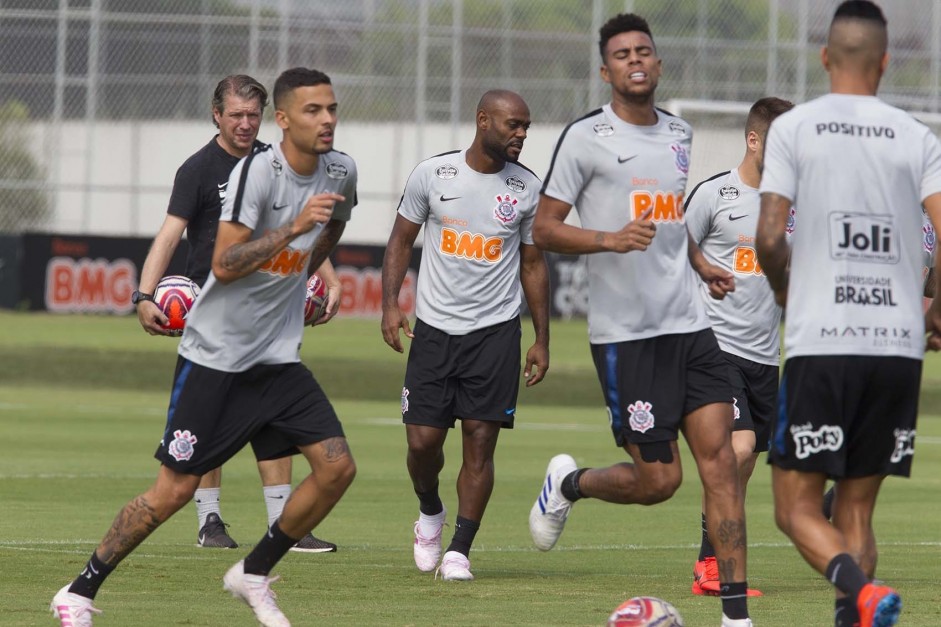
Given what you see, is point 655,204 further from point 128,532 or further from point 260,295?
point 128,532

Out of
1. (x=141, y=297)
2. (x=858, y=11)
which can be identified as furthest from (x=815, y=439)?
(x=141, y=297)

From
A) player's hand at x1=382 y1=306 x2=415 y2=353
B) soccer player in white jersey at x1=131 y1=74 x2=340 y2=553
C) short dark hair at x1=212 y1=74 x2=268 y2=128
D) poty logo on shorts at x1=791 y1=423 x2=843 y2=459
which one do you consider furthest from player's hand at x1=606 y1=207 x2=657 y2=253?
short dark hair at x1=212 y1=74 x2=268 y2=128

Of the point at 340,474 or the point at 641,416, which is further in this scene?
the point at 641,416

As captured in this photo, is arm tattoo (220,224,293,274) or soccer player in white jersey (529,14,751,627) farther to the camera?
soccer player in white jersey (529,14,751,627)

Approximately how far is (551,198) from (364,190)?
1192 inches

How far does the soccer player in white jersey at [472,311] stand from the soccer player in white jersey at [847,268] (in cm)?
351

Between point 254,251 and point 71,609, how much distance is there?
1685 millimetres

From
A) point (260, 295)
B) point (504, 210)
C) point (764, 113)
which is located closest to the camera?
point (260, 295)

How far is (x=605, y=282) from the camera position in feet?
27.5

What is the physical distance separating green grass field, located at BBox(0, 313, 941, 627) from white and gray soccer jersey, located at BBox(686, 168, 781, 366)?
1.35 metres

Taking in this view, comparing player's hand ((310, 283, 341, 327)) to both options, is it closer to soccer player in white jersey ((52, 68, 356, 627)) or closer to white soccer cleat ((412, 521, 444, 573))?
white soccer cleat ((412, 521, 444, 573))

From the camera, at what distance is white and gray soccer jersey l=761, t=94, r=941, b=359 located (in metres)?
6.65

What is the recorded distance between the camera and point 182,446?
775 cm

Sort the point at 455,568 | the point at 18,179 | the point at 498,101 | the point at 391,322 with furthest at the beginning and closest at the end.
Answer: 1. the point at 18,179
2. the point at 391,322
3. the point at 498,101
4. the point at 455,568
